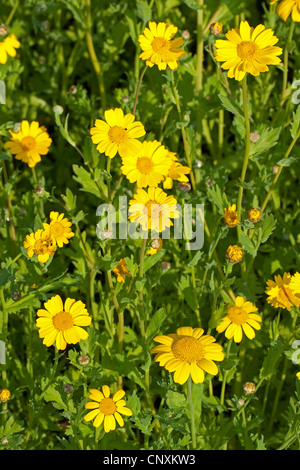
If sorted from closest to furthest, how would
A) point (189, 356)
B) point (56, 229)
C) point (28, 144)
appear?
1. point (189, 356)
2. point (56, 229)
3. point (28, 144)

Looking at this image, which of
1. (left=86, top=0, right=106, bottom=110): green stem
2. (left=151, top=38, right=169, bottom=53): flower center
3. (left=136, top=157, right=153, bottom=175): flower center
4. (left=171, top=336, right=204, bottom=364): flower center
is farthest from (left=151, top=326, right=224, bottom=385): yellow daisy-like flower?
(left=86, top=0, right=106, bottom=110): green stem

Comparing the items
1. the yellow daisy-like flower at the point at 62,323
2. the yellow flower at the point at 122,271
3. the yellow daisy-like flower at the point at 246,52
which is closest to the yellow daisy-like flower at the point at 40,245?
Result: the yellow daisy-like flower at the point at 62,323

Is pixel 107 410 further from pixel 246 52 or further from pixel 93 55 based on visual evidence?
pixel 93 55

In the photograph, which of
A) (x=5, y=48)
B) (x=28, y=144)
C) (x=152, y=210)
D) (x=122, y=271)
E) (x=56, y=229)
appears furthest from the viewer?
(x=28, y=144)

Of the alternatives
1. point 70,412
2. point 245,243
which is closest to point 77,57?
point 245,243

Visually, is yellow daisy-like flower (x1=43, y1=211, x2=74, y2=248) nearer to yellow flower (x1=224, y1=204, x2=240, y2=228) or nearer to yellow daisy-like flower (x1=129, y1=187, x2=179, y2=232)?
yellow daisy-like flower (x1=129, y1=187, x2=179, y2=232)

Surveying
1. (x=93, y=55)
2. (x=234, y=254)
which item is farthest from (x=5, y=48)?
(x=234, y=254)

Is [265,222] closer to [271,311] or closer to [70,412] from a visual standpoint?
[271,311]
